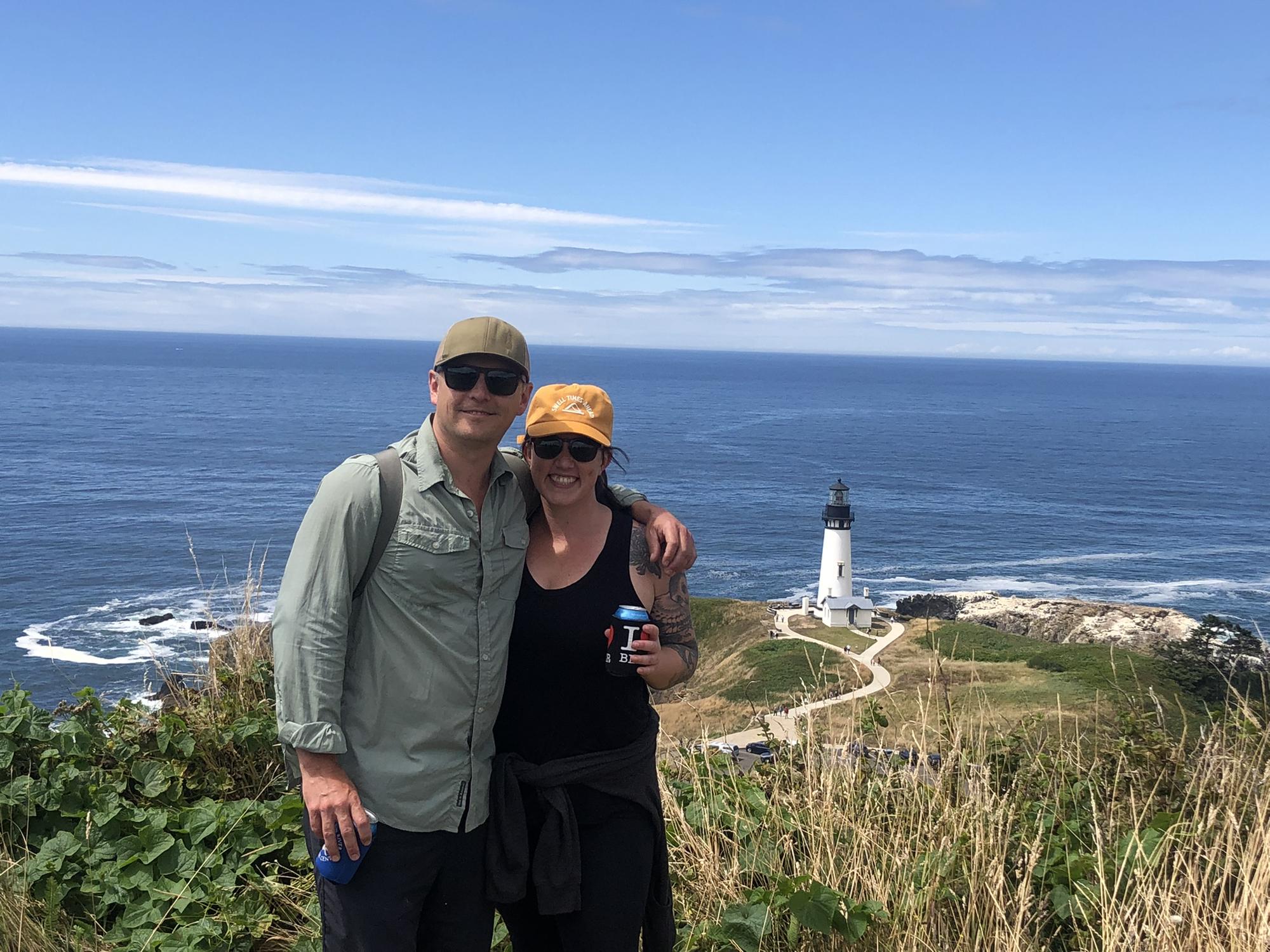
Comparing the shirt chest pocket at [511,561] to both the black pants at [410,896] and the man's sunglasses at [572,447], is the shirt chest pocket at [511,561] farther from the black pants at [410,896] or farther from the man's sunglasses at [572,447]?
the black pants at [410,896]

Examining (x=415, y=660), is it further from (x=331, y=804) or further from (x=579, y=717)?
(x=579, y=717)

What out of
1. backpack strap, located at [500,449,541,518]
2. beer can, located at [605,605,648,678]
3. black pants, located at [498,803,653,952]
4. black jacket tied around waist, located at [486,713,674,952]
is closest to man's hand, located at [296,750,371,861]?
black jacket tied around waist, located at [486,713,674,952]

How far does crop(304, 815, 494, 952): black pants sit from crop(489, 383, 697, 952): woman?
0.10 m

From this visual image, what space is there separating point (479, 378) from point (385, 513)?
465 millimetres

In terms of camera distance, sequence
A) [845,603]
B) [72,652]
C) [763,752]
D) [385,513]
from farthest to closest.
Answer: [845,603], [72,652], [763,752], [385,513]

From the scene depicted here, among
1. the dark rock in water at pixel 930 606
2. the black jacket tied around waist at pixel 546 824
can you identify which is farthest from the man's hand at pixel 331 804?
the dark rock in water at pixel 930 606

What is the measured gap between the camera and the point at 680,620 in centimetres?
325

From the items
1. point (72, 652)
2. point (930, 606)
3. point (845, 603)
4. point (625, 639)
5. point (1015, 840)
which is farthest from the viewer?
point (930, 606)

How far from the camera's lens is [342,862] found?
2.82 metres

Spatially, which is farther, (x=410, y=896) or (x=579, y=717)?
(x=579, y=717)

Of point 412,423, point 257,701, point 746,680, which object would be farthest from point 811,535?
point 412,423

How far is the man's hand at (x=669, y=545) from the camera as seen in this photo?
3.14 m

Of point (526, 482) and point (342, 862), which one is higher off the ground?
point (526, 482)

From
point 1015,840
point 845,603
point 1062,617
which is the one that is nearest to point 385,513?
point 1015,840
